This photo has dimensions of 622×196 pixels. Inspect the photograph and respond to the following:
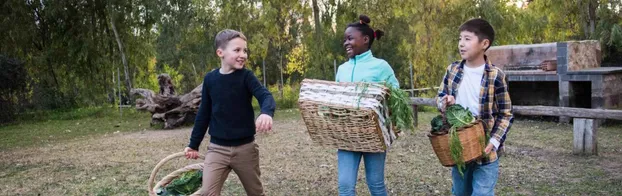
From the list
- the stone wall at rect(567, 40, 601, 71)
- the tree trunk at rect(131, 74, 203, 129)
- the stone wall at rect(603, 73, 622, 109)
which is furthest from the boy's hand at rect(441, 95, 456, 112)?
the tree trunk at rect(131, 74, 203, 129)

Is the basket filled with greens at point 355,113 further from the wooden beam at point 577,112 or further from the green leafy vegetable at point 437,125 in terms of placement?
the wooden beam at point 577,112

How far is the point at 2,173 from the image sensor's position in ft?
23.0

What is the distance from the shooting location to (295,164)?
6.96m

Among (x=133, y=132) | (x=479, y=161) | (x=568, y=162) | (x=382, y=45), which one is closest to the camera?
(x=479, y=161)

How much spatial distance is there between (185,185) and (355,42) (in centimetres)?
168

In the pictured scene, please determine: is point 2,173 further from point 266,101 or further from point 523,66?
point 523,66

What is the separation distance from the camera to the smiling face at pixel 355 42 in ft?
11.5

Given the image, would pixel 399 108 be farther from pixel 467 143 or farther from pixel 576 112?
pixel 576 112

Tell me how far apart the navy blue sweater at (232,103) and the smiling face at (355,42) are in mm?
624

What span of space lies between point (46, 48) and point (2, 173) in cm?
1140

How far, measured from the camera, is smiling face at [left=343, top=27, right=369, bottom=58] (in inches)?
138

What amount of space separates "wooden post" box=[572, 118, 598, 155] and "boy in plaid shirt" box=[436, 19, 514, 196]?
4.90 meters

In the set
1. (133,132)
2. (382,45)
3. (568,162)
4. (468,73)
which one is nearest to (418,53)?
(382,45)

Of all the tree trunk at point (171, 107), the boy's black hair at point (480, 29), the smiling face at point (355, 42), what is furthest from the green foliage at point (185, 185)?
the tree trunk at point (171, 107)
